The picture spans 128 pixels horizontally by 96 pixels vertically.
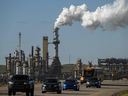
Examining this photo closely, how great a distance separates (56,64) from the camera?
147 metres

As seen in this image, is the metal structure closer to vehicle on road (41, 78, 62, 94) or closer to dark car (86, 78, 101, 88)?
dark car (86, 78, 101, 88)

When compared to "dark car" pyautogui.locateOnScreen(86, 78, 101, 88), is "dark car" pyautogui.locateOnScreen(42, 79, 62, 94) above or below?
below

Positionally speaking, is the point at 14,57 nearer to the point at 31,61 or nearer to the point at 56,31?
the point at 31,61

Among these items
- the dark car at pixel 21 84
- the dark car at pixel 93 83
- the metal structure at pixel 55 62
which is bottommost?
the dark car at pixel 21 84

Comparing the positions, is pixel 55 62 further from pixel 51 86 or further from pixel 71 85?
pixel 51 86

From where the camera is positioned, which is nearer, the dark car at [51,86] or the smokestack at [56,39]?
the dark car at [51,86]

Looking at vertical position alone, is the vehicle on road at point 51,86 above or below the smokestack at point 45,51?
below

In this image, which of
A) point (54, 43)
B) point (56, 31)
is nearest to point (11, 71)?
point (54, 43)

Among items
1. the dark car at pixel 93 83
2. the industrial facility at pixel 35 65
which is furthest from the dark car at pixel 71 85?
the industrial facility at pixel 35 65

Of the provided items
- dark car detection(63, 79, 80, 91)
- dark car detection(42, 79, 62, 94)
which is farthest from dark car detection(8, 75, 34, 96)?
dark car detection(63, 79, 80, 91)

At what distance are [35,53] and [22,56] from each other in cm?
489

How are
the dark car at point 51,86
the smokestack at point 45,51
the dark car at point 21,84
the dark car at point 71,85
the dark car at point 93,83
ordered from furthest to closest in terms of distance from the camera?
the smokestack at point 45,51
the dark car at point 93,83
the dark car at point 71,85
the dark car at point 51,86
the dark car at point 21,84

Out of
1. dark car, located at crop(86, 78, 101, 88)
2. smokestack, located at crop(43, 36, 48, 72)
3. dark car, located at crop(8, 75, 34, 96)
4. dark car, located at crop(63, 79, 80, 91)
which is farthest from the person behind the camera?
smokestack, located at crop(43, 36, 48, 72)

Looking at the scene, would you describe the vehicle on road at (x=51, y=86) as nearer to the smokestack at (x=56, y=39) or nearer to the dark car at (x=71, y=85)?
the dark car at (x=71, y=85)
